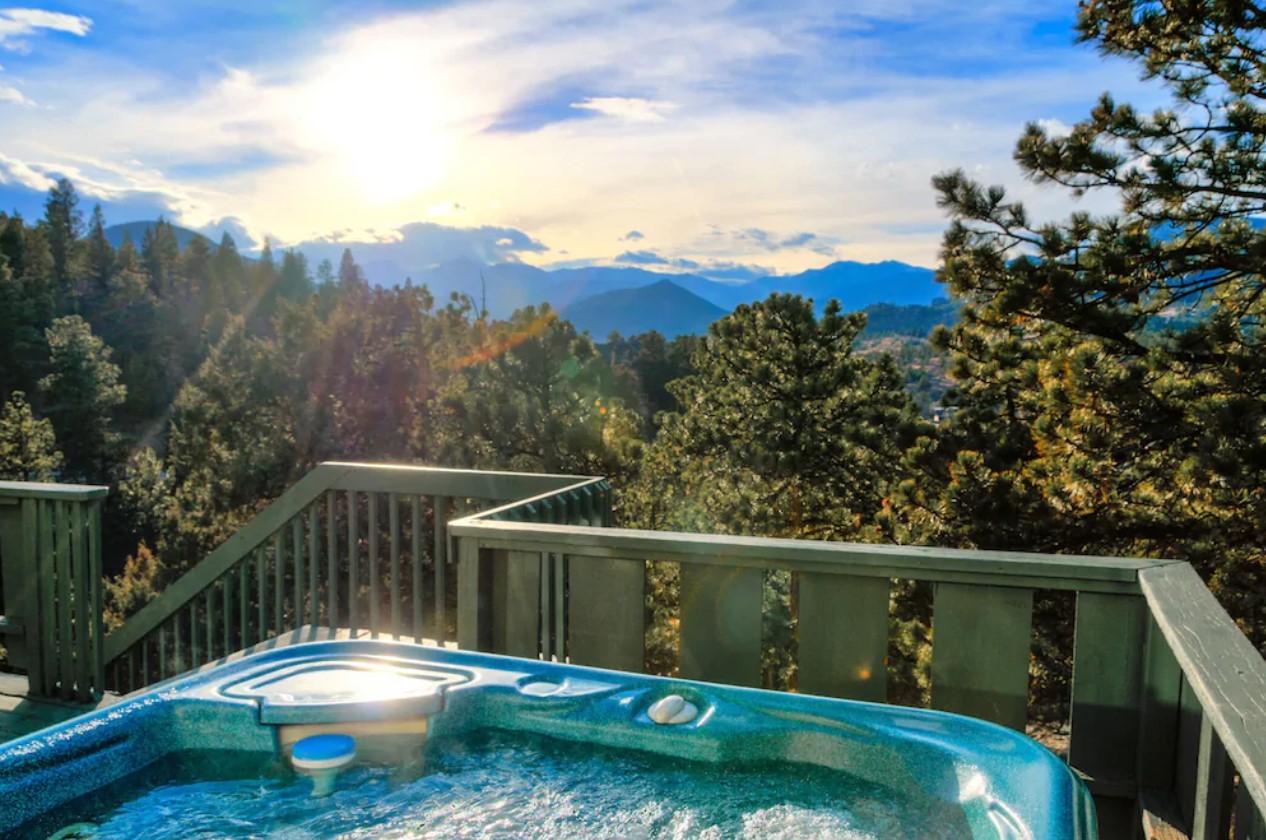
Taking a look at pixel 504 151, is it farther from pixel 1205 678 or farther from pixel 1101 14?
pixel 1205 678

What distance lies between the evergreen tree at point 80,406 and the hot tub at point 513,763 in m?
38.1

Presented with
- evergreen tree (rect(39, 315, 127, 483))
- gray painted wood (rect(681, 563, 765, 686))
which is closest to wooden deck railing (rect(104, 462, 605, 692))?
gray painted wood (rect(681, 563, 765, 686))

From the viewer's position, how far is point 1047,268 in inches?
228

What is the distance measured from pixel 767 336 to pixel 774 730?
11650 millimetres

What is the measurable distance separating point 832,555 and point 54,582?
3.27m

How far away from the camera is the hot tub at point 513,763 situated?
1.58m

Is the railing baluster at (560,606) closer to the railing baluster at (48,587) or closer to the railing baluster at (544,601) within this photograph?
the railing baluster at (544,601)

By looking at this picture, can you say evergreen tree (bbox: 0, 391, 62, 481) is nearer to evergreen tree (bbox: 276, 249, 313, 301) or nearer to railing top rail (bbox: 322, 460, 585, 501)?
railing top rail (bbox: 322, 460, 585, 501)

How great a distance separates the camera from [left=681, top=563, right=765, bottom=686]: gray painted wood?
6.61ft

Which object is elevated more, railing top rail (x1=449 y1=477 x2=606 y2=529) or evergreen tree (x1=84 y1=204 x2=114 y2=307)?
evergreen tree (x1=84 y1=204 x2=114 y2=307)

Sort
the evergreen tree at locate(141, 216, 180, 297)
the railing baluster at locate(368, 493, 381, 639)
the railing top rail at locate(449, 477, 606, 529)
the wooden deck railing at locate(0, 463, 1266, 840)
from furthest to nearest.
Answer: the evergreen tree at locate(141, 216, 180, 297) → the railing baluster at locate(368, 493, 381, 639) → the railing top rail at locate(449, 477, 606, 529) → the wooden deck railing at locate(0, 463, 1266, 840)

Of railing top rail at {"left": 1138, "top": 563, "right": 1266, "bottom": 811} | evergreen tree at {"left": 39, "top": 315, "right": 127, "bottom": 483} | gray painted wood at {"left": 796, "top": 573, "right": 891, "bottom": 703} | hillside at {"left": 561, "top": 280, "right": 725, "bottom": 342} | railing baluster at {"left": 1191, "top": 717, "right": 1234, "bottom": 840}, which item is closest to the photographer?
railing top rail at {"left": 1138, "top": 563, "right": 1266, "bottom": 811}

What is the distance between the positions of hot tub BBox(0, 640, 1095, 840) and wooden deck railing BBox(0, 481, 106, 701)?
176 centimetres

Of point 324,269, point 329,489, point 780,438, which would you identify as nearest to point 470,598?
point 329,489
